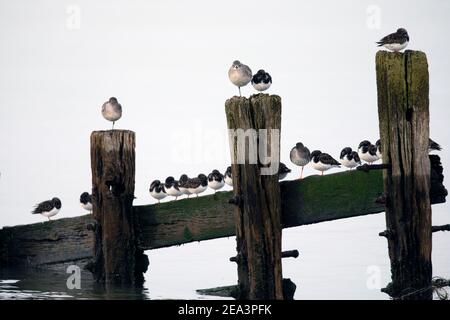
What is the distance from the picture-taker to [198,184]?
2203 centimetres

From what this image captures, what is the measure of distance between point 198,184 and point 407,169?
27.5ft

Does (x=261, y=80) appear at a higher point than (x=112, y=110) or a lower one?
higher

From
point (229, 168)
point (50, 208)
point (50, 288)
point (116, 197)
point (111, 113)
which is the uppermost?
point (111, 113)

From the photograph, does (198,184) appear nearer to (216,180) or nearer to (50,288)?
(216,180)

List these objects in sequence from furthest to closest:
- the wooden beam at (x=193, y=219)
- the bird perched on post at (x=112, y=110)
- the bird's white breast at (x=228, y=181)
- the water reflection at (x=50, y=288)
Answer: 1. the bird perched on post at (x=112, y=110)
2. the bird's white breast at (x=228, y=181)
3. the water reflection at (x=50, y=288)
4. the wooden beam at (x=193, y=219)

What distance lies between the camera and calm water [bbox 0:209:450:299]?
17656mm

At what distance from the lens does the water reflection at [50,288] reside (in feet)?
55.1

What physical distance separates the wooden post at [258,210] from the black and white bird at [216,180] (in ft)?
20.7

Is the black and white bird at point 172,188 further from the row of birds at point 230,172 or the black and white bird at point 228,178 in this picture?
the black and white bird at point 228,178

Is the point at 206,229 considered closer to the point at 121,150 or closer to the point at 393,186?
the point at 121,150

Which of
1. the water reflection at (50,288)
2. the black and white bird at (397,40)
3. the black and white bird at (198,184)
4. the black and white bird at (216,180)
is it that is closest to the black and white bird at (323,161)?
the black and white bird at (216,180)

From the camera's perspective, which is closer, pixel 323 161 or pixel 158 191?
pixel 323 161

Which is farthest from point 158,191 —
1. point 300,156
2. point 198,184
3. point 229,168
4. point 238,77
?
point 238,77
